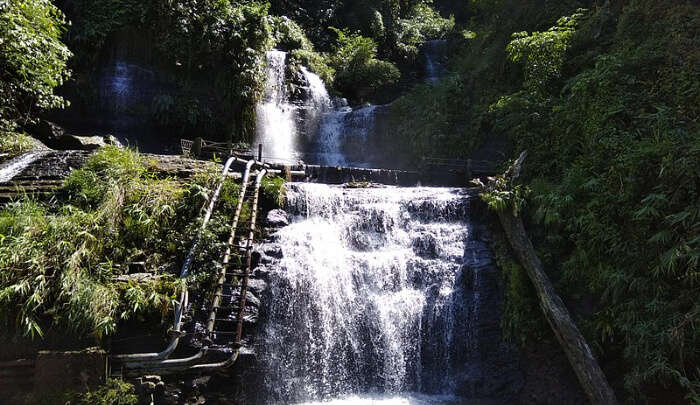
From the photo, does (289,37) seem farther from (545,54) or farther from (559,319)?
(559,319)

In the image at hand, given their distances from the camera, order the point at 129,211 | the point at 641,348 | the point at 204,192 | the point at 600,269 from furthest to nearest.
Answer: the point at 204,192
the point at 129,211
the point at 600,269
the point at 641,348

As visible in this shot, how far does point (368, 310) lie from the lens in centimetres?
808

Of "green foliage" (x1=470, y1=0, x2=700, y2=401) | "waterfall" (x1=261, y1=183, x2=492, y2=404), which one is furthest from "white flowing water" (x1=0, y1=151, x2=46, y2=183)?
"green foliage" (x1=470, y1=0, x2=700, y2=401)

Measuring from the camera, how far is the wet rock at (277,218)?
896cm

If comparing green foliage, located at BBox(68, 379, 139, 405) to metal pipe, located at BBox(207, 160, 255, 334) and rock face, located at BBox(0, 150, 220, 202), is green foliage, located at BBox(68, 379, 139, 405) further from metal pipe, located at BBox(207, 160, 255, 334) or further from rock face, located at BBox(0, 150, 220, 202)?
rock face, located at BBox(0, 150, 220, 202)

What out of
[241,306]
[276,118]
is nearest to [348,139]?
[276,118]

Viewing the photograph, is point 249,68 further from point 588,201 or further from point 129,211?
point 588,201

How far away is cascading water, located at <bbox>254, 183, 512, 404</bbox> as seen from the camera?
7.39m

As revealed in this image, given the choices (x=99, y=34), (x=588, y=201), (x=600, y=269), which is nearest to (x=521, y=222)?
(x=588, y=201)

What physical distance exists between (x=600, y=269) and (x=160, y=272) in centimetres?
731

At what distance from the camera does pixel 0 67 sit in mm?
9836

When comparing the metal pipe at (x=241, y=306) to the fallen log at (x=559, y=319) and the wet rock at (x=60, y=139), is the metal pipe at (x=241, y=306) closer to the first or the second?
the fallen log at (x=559, y=319)

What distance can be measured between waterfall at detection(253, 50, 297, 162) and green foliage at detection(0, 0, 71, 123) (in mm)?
6743

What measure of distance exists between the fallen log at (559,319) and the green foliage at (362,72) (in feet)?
42.8
